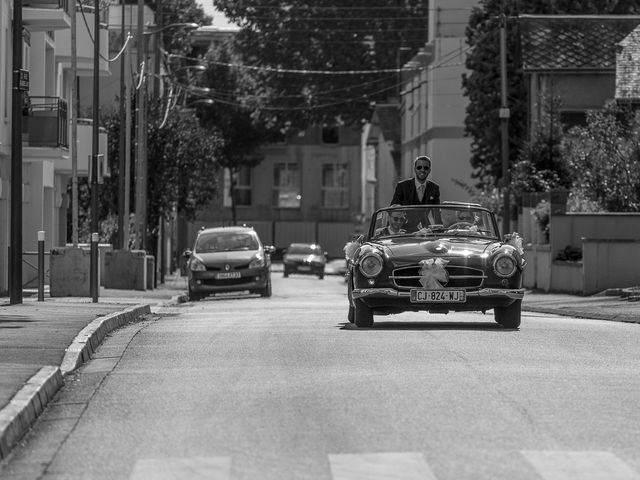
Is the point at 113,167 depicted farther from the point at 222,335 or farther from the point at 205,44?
the point at 205,44

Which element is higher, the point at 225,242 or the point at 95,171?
the point at 95,171

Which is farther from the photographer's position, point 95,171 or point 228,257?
point 228,257

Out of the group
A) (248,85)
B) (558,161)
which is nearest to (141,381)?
(558,161)

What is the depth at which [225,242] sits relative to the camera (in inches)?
1505

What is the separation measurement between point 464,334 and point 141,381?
17.0 feet

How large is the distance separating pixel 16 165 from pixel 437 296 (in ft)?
31.5

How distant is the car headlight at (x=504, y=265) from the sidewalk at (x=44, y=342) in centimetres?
215

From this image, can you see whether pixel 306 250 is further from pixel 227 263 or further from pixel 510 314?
pixel 510 314

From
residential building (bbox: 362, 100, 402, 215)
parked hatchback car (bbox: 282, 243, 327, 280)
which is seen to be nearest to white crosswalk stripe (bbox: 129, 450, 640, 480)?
parked hatchback car (bbox: 282, 243, 327, 280)

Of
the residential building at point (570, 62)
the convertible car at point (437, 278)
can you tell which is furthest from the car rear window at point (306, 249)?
the convertible car at point (437, 278)

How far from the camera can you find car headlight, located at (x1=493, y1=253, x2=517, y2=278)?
1852cm

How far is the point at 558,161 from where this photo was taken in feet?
163

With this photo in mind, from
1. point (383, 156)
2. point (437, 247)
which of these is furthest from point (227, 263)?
point (383, 156)

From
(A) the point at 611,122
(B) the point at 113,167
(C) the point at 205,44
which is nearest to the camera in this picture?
(A) the point at 611,122
